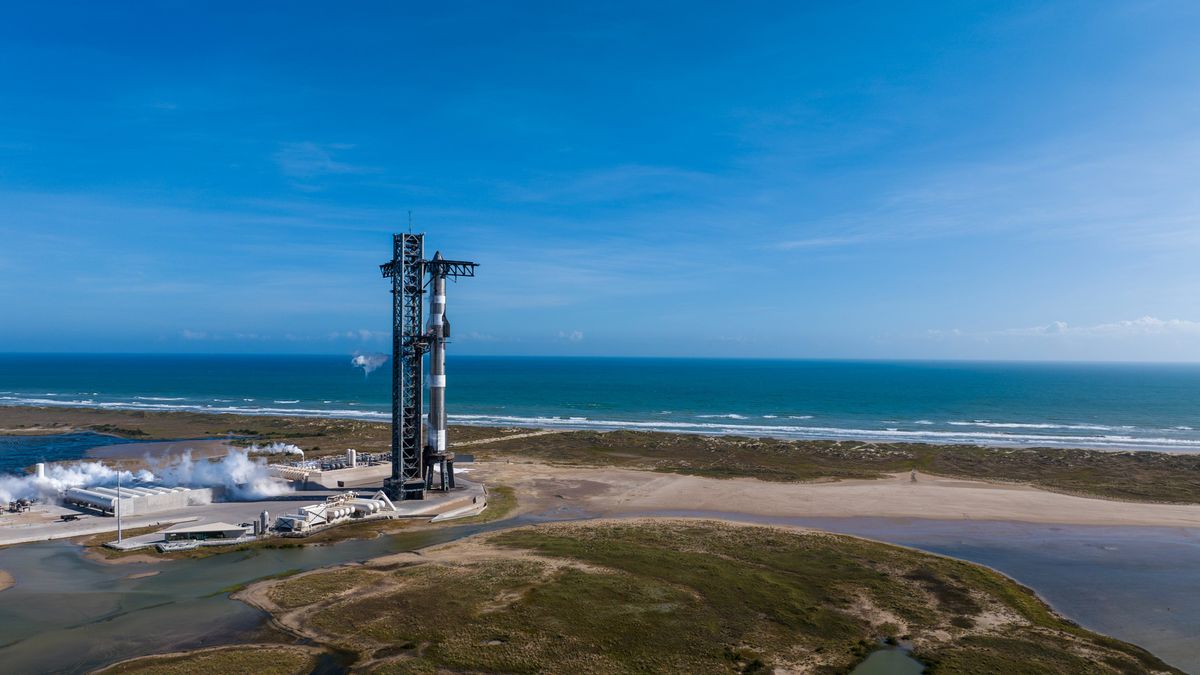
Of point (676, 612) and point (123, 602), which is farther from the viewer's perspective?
point (123, 602)

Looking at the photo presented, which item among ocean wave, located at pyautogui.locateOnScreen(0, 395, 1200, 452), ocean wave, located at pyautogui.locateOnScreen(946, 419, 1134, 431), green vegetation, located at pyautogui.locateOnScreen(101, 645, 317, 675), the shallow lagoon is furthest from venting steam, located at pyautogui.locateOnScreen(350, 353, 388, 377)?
ocean wave, located at pyautogui.locateOnScreen(946, 419, 1134, 431)

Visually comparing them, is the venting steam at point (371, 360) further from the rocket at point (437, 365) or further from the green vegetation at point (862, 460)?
the green vegetation at point (862, 460)

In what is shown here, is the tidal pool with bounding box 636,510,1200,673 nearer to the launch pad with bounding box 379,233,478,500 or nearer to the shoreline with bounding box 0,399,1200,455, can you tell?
the launch pad with bounding box 379,233,478,500

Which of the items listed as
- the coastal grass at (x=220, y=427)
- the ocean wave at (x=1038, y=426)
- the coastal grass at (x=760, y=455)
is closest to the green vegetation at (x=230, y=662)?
the coastal grass at (x=760, y=455)

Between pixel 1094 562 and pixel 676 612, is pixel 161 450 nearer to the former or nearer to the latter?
pixel 676 612

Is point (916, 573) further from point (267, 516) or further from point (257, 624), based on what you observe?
point (267, 516)

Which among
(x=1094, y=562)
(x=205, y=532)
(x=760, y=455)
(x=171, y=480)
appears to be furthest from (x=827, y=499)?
(x=171, y=480)
